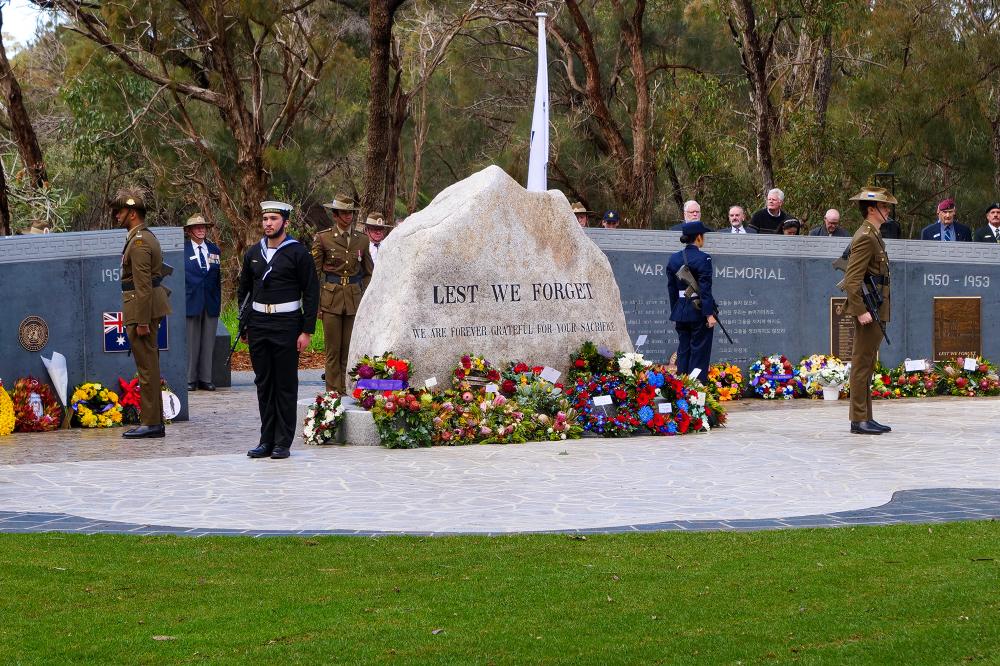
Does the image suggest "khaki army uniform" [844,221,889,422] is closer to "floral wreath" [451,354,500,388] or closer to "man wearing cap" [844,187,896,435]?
"man wearing cap" [844,187,896,435]

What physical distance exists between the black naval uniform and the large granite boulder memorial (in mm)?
1267

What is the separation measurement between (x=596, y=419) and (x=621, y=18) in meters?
22.5

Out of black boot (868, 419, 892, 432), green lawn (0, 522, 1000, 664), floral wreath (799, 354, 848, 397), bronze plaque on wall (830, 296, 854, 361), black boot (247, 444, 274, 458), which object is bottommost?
green lawn (0, 522, 1000, 664)

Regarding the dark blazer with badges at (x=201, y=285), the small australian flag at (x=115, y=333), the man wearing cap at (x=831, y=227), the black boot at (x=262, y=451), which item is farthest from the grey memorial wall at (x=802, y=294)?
the black boot at (x=262, y=451)

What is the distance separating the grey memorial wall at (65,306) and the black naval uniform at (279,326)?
313cm

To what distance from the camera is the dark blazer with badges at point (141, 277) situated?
12859 mm

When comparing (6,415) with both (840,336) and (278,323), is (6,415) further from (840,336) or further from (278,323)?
(840,336)

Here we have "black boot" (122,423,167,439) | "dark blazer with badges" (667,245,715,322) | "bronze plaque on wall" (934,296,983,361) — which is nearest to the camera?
"black boot" (122,423,167,439)

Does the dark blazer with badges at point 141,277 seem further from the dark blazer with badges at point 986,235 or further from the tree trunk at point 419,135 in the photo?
the tree trunk at point 419,135

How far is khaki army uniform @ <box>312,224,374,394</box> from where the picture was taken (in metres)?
15.2

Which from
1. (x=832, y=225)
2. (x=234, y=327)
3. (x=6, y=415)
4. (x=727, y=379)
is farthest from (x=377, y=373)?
(x=234, y=327)

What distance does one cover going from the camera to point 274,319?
11484 millimetres

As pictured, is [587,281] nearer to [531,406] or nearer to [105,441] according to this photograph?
[531,406]

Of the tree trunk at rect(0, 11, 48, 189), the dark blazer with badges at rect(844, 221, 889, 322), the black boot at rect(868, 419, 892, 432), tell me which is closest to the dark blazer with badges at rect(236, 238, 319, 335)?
the dark blazer with badges at rect(844, 221, 889, 322)
